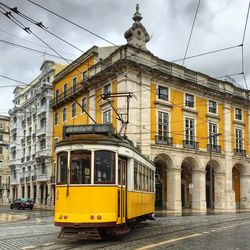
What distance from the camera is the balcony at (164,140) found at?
36.4 meters

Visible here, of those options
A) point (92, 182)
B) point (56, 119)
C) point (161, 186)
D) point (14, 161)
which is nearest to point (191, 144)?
point (161, 186)

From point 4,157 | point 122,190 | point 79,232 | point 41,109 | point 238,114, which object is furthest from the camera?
point 4,157

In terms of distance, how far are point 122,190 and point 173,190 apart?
2548 cm

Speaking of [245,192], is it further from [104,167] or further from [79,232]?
[79,232]

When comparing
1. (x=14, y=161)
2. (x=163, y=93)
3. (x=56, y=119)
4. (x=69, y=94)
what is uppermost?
(x=69, y=94)

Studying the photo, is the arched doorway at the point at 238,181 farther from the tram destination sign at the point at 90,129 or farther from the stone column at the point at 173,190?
the tram destination sign at the point at 90,129

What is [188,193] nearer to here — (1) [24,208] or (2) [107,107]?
(2) [107,107]

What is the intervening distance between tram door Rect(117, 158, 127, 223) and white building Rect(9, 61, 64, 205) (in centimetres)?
3410

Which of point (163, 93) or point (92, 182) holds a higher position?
point (163, 93)

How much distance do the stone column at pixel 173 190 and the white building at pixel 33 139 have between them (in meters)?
15.8

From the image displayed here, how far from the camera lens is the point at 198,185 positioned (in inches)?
1576

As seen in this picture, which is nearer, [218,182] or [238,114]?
[218,182]

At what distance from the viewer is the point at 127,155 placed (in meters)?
13.0

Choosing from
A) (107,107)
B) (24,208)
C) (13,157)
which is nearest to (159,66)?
(107,107)
